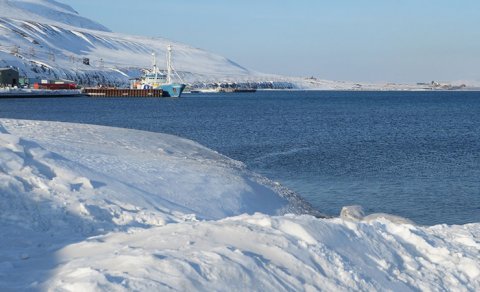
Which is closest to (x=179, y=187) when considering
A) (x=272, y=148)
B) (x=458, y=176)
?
(x=458, y=176)

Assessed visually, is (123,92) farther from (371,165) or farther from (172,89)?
(371,165)

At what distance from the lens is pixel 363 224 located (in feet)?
27.4

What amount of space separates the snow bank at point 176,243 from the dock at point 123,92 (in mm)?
115692

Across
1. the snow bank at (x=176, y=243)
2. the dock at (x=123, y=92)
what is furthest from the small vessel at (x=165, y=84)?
the snow bank at (x=176, y=243)

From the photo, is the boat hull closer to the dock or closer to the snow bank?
the dock

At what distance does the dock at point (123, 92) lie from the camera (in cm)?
12744

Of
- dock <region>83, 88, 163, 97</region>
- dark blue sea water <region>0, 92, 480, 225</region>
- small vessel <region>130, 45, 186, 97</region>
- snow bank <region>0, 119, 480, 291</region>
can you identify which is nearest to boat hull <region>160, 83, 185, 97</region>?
small vessel <region>130, 45, 186, 97</region>

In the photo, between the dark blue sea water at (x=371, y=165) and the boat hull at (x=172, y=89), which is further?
the boat hull at (x=172, y=89)

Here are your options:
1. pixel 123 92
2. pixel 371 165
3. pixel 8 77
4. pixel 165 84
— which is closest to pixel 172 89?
→ pixel 165 84

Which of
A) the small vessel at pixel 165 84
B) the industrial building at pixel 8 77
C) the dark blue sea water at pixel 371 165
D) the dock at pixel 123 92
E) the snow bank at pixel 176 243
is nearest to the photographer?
the snow bank at pixel 176 243

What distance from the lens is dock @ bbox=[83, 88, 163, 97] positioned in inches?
5017

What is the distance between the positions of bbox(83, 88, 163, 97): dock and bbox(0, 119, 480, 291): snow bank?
11569 centimetres

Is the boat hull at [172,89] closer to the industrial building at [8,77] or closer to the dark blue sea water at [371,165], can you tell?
the industrial building at [8,77]

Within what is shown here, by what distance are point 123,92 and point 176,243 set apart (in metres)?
130
